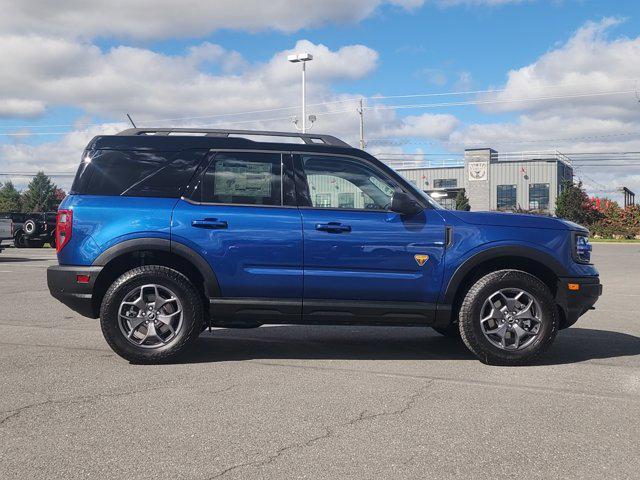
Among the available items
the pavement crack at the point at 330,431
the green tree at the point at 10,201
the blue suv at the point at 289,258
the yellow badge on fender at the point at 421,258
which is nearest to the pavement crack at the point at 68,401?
the blue suv at the point at 289,258

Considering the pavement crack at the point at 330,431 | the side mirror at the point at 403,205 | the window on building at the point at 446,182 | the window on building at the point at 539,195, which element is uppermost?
the window on building at the point at 446,182

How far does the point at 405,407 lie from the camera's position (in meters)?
4.31

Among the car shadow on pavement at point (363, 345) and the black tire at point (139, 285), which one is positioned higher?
the black tire at point (139, 285)

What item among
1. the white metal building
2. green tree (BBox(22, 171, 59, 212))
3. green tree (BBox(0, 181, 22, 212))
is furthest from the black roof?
green tree (BBox(0, 181, 22, 212))

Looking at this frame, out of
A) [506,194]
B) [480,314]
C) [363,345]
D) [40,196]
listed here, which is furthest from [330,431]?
[40,196]

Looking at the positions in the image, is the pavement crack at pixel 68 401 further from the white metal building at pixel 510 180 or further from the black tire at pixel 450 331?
the white metal building at pixel 510 180

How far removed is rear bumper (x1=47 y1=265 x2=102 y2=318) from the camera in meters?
5.50

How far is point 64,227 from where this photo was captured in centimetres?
552

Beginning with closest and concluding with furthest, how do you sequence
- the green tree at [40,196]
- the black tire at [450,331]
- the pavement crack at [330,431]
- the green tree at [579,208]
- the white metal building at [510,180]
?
the pavement crack at [330,431], the black tire at [450,331], the green tree at [579,208], the white metal building at [510,180], the green tree at [40,196]

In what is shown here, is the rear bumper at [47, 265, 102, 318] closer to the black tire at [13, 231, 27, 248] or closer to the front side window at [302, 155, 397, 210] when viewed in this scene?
the front side window at [302, 155, 397, 210]

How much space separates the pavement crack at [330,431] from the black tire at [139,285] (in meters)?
1.91

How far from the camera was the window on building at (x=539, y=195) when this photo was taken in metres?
73.4

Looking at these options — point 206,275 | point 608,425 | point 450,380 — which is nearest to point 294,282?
point 206,275

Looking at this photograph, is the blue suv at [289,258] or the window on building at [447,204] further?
the window on building at [447,204]
